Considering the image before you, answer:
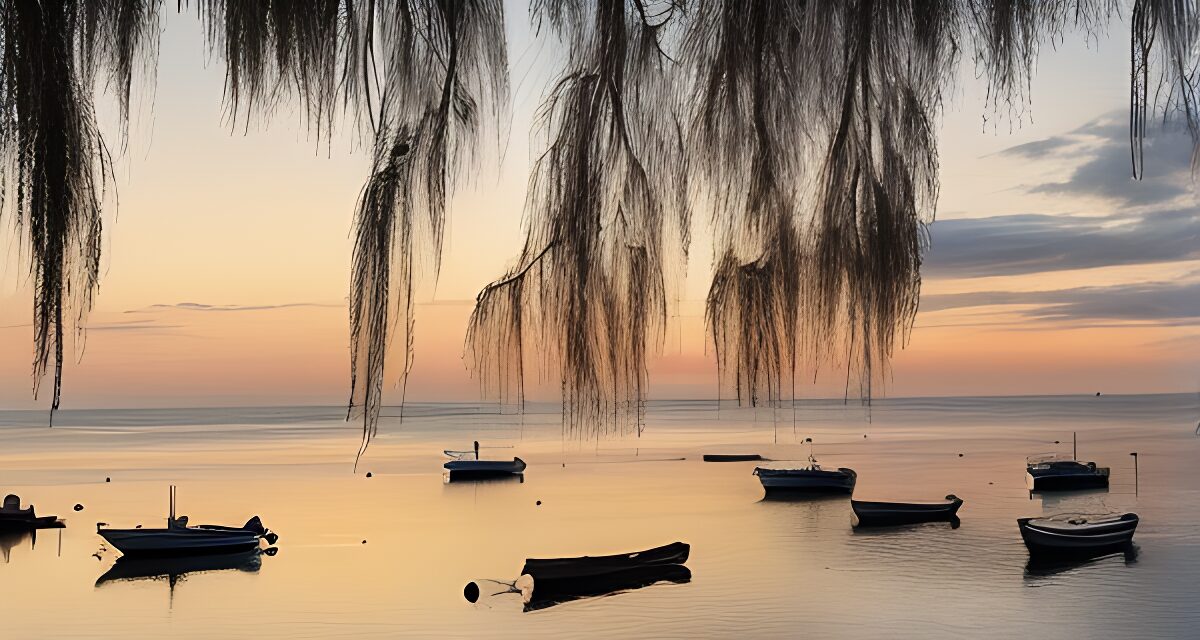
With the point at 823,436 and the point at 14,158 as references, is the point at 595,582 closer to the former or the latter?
Result: the point at 14,158

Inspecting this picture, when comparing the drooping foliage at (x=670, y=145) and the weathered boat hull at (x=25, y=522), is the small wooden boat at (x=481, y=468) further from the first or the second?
the drooping foliage at (x=670, y=145)

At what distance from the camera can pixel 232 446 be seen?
87500mm

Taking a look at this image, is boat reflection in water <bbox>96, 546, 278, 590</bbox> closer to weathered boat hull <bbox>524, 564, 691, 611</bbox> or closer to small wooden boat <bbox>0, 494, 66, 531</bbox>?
small wooden boat <bbox>0, 494, 66, 531</bbox>

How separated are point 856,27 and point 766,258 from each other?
0.63m

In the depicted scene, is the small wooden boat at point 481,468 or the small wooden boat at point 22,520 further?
the small wooden boat at point 481,468

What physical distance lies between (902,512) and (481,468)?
24454 mm

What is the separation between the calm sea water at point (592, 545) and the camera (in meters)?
30.5

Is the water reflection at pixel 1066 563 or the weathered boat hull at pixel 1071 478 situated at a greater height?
the weathered boat hull at pixel 1071 478

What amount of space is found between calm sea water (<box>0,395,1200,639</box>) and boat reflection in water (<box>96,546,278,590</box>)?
2.07 ft

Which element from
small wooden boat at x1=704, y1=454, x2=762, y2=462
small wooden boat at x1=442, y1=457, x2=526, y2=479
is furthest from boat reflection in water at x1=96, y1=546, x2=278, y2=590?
small wooden boat at x1=704, y1=454, x2=762, y2=462

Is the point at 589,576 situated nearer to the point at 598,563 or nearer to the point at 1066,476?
the point at 598,563

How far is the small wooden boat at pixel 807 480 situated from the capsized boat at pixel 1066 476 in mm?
8964

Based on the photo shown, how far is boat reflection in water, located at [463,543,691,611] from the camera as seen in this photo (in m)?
33.2

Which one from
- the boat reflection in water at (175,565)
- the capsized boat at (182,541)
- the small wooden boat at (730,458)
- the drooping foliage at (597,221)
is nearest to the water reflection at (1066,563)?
the capsized boat at (182,541)
